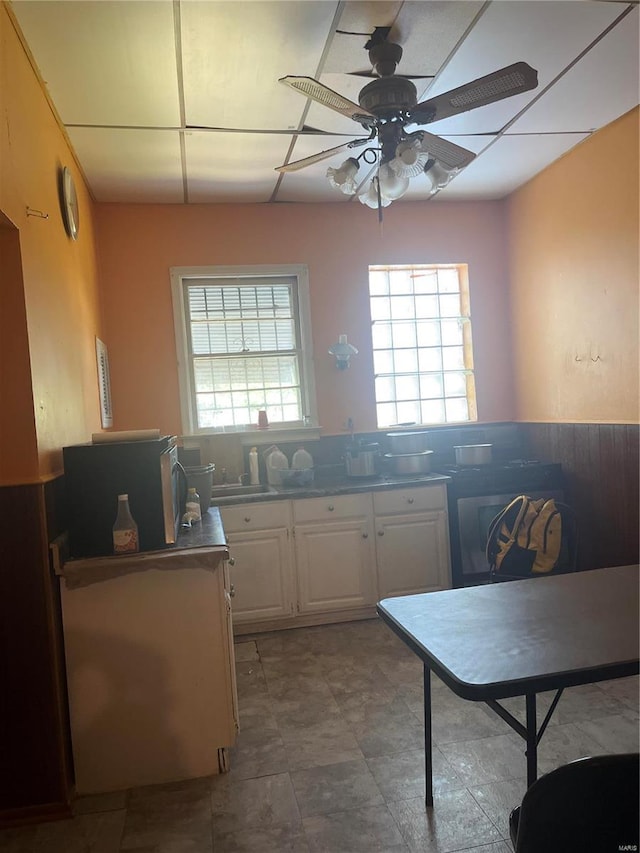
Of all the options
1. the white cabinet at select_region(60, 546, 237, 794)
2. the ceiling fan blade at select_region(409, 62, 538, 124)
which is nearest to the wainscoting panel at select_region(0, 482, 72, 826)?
the white cabinet at select_region(60, 546, 237, 794)

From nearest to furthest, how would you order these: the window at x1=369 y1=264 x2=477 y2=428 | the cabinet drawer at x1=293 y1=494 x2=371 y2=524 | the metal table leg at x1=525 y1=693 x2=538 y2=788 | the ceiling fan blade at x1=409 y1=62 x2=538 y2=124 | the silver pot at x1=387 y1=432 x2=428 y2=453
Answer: the metal table leg at x1=525 y1=693 x2=538 y2=788
the ceiling fan blade at x1=409 y1=62 x2=538 y2=124
the cabinet drawer at x1=293 y1=494 x2=371 y2=524
the silver pot at x1=387 y1=432 x2=428 y2=453
the window at x1=369 y1=264 x2=477 y2=428

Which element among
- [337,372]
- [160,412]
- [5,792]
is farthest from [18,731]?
[337,372]

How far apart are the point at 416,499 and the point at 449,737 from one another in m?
1.64

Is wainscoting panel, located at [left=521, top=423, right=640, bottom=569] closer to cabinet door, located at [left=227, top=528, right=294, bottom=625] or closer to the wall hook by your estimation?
cabinet door, located at [left=227, top=528, right=294, bottom=625]

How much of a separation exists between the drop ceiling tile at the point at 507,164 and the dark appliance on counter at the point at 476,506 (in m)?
1.96

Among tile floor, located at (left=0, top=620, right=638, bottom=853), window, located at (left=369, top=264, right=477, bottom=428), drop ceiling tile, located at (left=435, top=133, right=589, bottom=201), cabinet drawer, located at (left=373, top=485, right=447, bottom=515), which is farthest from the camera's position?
window, located at (left=369, top=264, right=477, bottom=428)

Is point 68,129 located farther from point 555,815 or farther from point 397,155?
point 555,815

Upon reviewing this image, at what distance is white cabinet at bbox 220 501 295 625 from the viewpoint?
359 centimetres

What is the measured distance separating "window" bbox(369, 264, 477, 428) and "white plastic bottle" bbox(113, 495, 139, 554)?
261cm

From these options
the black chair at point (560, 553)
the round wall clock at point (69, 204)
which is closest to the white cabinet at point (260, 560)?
the black chair at point (560, 553)

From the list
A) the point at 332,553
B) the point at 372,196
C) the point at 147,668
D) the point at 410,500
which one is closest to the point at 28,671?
the point at 147,668

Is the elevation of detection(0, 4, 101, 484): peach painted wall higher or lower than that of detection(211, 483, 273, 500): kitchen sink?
higher

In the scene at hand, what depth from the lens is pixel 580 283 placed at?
3703mm

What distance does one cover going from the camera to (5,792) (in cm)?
204
